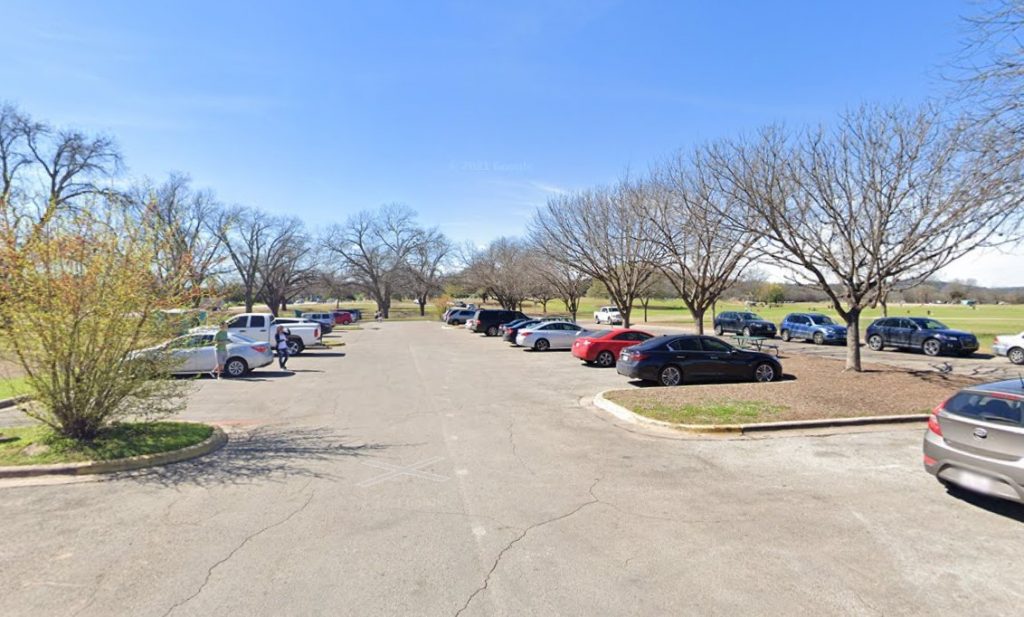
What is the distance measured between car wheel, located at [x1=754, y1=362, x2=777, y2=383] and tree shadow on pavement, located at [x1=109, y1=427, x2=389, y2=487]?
10.6 m

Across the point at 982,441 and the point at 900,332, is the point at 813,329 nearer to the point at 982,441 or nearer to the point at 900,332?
the point at 900,332

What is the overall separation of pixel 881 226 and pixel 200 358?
1888cm

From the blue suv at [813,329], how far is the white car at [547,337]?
1381 cm

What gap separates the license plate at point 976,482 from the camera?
17.4ft

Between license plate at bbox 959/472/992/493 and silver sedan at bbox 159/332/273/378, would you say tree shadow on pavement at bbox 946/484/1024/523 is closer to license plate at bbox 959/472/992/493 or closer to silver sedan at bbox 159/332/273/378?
license plate at bbox 959/472/992/493

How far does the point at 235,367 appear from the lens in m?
16.6

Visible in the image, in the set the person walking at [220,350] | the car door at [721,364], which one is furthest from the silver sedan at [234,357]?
the car door at [721,364]

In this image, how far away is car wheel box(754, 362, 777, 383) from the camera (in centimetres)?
1451

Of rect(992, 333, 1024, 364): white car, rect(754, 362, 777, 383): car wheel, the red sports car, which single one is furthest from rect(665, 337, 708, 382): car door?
rect(992, 333, 1024, 364): white car

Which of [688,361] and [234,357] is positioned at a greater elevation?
[234,357]

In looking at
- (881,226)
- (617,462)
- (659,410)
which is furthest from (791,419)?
(881,226)

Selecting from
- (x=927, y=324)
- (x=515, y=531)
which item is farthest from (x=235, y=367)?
(x=927, y=324)

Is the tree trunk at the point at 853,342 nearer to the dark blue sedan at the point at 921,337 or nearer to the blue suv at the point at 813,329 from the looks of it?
the dark blue sedan at the point at 921,337

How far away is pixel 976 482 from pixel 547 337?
67.6 ft
